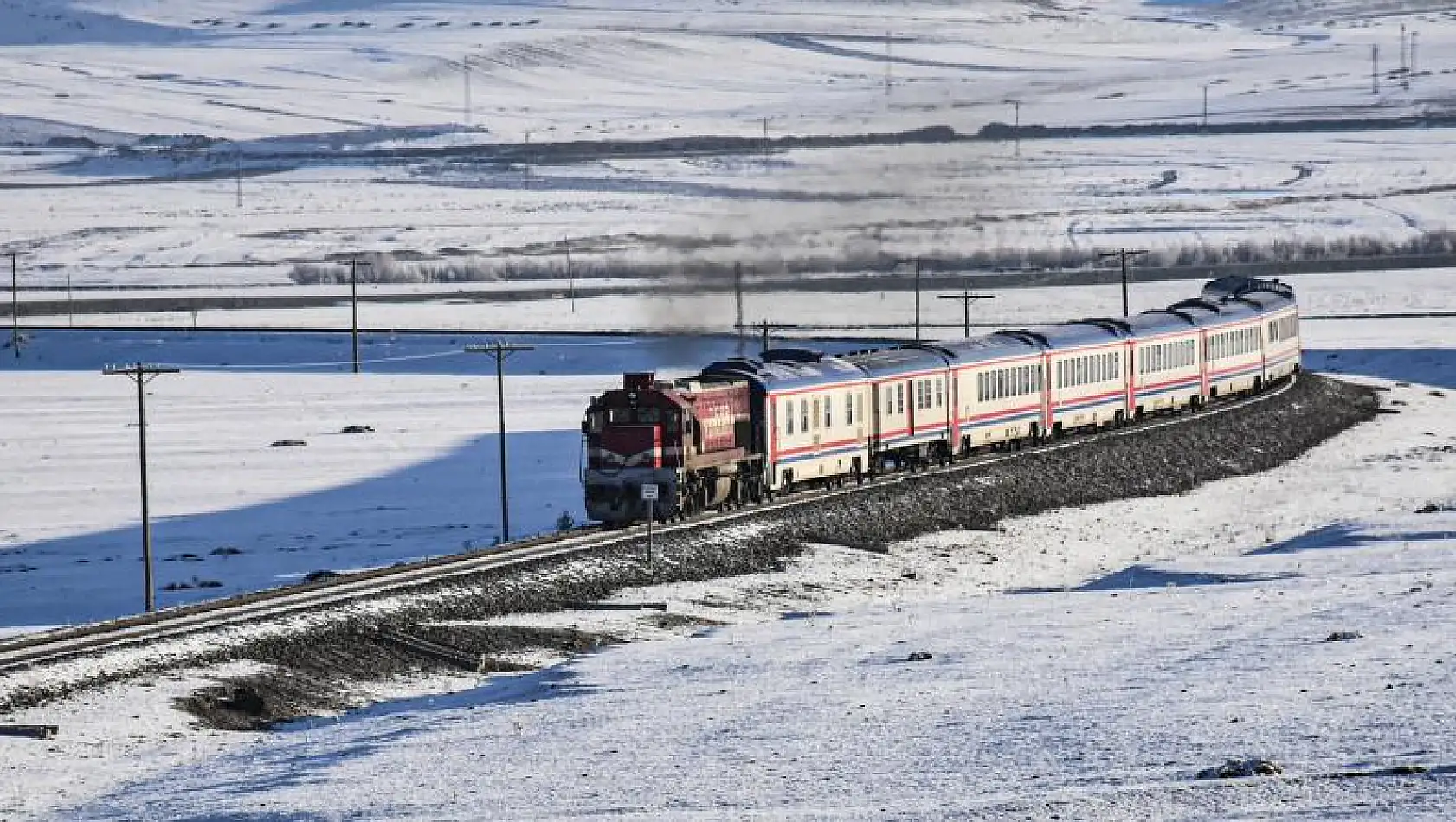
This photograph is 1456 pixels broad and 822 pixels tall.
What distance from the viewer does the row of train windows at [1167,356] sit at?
77.6m

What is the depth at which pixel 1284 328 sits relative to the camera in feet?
306

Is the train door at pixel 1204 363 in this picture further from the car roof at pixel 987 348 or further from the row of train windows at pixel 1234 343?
the car roof at pixel 987 348

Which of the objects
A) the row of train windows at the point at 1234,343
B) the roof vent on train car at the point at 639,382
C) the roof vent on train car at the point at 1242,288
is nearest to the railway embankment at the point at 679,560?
the row of train windows at the point at 1234,343

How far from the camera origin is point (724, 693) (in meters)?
36.4

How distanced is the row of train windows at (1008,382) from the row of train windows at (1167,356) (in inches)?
307

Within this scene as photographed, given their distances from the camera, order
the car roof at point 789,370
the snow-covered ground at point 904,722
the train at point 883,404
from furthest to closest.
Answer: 1. the car roof at point 789,370
2. the train at point 883,404
3. the snow-covered ground at point 904,722

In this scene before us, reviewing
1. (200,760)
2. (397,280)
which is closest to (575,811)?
(200,760)

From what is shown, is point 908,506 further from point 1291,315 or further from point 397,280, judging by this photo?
point 397,280

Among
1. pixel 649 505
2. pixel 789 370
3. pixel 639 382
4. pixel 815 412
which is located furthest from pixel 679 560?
pixel 789 370

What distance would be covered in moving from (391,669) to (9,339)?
282 ft

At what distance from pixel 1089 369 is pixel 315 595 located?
3401cm

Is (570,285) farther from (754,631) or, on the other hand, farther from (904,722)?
(904,722)

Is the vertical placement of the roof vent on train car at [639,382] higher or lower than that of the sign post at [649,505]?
higher

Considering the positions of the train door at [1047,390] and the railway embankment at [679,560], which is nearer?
the railway embankment at [679,560]
